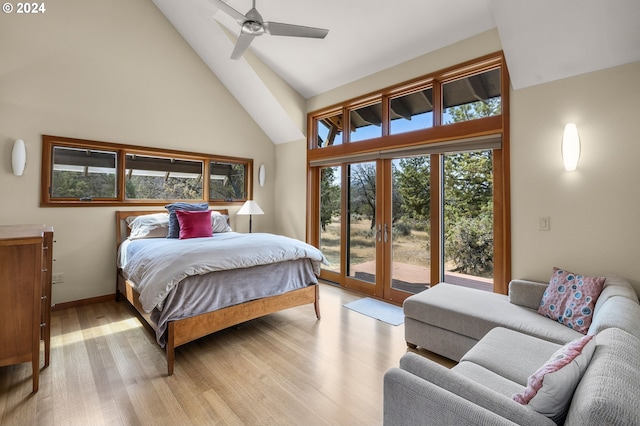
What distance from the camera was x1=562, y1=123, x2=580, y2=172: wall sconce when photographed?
2.50 meters

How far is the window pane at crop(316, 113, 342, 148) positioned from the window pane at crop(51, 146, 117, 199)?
2.96m

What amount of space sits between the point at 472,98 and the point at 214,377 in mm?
3653

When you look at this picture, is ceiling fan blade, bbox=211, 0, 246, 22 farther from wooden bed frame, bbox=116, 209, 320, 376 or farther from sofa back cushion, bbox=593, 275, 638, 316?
sofa back cushion, bbox=593, 275, 638, 316

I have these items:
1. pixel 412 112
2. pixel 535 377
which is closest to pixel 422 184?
pixel 412 112

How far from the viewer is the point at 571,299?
2188 millimetres

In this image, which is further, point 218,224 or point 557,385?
point 218,224

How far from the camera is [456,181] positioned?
3.38 meters

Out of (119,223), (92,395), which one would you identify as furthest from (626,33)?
(119,223)

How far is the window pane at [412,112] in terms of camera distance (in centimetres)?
362

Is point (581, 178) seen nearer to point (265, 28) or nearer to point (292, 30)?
point (292, 30)

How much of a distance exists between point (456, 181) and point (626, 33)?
1.68 metres

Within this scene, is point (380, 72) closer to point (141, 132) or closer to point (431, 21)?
point (431, 21)

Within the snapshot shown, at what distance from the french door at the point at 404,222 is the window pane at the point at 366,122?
39 cm

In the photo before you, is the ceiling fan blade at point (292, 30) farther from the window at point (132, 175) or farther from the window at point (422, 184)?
the window at point (132, 175)
